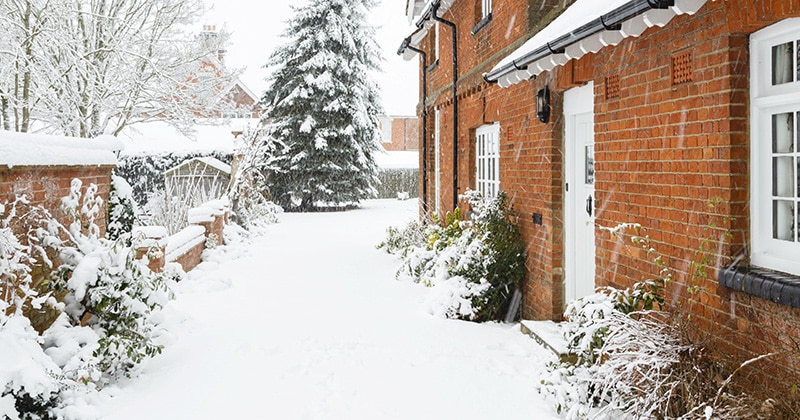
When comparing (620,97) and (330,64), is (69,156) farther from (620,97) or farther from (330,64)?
(330,64)

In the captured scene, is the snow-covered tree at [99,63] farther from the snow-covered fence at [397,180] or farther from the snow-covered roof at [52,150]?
the snow-covered fence at [397,180]

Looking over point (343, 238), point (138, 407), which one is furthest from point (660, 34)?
point (343, 238)

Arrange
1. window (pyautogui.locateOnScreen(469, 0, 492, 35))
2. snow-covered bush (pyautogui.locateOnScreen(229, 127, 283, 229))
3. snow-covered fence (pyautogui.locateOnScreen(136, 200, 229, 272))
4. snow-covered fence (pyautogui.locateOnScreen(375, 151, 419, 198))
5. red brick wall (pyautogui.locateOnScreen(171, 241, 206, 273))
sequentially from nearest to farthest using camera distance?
snow-covered fence (pyautogui.locateOnScreen(136, 200, 229, 272)) → window (pyautogui.locateOnScreen(469, 0, 492, 35)) → red brick wall (pyautogui.locateOnScreen(171, 241, 206, 273)) → snow-covered bush (pyautogui.locateOnScreen(229, 127, 283, 229)) → snow-covered fence (pyautogui.locateOnScreen(375, 151, 419, 198))

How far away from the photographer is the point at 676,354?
12.3ft

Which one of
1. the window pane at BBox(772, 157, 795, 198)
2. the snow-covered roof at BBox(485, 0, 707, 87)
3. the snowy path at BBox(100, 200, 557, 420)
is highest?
the snow-covered roof at BBox(485, 0, 707, 87)

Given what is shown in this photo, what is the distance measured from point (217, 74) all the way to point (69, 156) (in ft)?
33.2

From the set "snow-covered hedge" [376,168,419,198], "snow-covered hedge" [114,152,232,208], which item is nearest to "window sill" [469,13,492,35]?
"snow-covered hedge" [114,152,232,208]

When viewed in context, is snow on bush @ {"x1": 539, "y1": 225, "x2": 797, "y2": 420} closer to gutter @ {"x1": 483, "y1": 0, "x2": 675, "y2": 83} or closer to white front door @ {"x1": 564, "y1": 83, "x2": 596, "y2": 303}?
gutter @ {"x1": 483, "y1": 0, "x2": 675, "y2": 83}

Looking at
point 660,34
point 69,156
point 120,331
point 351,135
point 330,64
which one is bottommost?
point 120,331

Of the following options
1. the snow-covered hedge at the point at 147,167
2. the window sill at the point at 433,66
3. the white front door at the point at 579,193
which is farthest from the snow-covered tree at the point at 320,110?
the white front door at the point at 579,193

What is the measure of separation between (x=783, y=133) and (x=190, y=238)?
9186 millimetres

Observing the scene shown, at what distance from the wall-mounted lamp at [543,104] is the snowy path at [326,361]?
7.46ft

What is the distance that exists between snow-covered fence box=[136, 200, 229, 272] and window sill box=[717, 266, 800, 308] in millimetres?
4958

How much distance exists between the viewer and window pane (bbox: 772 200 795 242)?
144 inches
